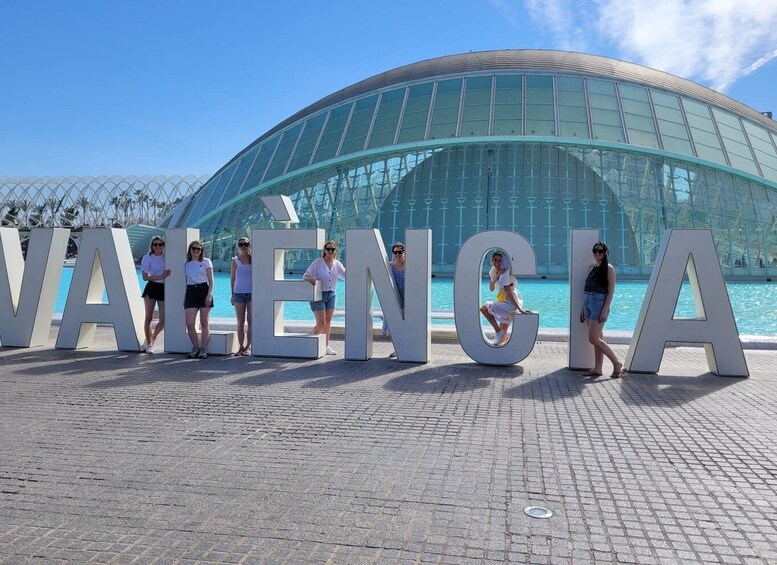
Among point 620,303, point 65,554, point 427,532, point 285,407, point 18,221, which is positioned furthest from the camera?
point 18,221

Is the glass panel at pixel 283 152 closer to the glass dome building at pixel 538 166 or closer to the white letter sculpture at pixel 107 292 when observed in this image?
the glass dome building at pixel 538 166

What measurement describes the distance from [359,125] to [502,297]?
71.0 feet

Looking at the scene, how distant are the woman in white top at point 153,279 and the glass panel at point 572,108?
2047 centimetres

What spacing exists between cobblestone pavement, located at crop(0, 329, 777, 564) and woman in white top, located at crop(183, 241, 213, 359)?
1.69 m

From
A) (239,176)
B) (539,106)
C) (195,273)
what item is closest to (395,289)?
(195,273)

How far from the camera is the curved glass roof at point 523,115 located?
1054 inches

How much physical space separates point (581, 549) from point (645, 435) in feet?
7.50

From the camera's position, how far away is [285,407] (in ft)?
19.7

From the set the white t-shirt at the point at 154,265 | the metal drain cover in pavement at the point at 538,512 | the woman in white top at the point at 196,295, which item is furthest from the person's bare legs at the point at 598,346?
the white t-shirt at the point at 154,265

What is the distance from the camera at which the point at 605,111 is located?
90.0 feet

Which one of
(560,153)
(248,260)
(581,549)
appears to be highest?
(560,153)

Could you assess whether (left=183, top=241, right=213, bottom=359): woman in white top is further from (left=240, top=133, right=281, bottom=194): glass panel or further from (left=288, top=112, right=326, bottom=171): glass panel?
(left=240, top=133, right=281, bottom=194): glass panel

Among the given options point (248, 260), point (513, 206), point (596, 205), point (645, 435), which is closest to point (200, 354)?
point (248, 260)

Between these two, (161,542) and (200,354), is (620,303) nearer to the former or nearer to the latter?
(200,354)
